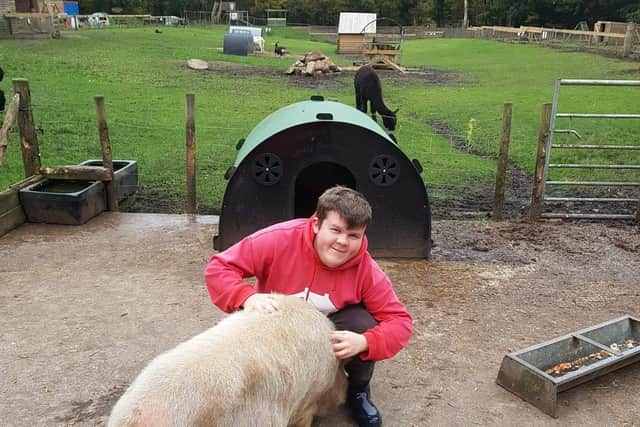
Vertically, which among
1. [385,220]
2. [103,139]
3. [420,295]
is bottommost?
[420,295]

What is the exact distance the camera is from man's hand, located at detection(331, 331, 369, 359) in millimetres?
2377

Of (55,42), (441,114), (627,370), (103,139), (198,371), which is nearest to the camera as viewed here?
(198,371)

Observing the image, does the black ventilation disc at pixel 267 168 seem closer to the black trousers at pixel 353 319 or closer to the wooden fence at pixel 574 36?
the black trousers at pixel 353 319

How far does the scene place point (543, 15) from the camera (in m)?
59.0

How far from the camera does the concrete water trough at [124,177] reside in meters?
6.23

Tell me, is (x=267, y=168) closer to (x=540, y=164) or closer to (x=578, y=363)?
(x=578, y=363)

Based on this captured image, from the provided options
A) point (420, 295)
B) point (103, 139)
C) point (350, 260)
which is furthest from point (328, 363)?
point (103, 139)

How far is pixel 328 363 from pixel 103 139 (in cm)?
433

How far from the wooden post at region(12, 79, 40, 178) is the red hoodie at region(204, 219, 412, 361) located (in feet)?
13.8

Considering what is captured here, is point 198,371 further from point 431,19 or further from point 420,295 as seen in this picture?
point 431,19

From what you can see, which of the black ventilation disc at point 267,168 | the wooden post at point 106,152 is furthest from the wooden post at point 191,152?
the black ventilation disc at point 267,168

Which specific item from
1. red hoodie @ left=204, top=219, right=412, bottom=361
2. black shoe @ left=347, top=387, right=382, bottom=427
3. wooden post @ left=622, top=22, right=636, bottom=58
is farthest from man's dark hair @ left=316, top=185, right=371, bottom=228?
wooden post @ left=622, top=22, right=636, bottom=58

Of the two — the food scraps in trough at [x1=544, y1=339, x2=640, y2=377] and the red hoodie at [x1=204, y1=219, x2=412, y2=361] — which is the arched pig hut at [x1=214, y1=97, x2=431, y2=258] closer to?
the food scraps in trough at [x1=544, y1=339, x2=640, y2=377]

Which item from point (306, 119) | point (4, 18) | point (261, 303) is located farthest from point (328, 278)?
point (4, 18)
